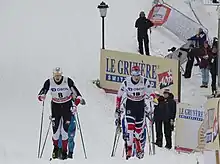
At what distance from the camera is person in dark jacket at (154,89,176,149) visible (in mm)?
14602

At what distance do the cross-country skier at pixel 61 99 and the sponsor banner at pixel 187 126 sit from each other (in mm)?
2192

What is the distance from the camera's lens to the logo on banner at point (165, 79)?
59.2ft

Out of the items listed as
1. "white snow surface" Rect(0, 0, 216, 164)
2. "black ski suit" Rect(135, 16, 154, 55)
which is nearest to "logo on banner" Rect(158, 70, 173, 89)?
"white snow surface" Rect(0, 0, 216, 164)

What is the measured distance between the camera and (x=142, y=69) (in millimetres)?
18766

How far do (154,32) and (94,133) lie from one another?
404 inches

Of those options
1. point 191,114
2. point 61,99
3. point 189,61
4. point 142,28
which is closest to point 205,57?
point 189,61

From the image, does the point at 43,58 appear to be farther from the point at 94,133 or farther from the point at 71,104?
the point at 71,104

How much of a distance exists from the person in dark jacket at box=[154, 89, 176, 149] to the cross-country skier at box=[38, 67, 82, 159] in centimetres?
187

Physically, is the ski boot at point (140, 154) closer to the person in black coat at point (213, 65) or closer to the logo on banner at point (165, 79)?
the logo on banner at point (165, 79)

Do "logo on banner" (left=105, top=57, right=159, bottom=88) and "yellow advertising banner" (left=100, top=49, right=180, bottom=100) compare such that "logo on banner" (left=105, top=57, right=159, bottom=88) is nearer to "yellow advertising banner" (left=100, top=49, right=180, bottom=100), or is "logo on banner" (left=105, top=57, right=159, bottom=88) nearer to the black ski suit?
"yellow advertising banner" (left=100, top=49, right=180, bottom=100)

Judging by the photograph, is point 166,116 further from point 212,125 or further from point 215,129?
point 215,129

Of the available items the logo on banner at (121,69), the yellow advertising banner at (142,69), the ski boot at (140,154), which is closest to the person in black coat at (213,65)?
the yellow advertising banner at (142,69)

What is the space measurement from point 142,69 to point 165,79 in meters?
0.82

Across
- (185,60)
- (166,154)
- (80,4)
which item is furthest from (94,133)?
(80,4)
